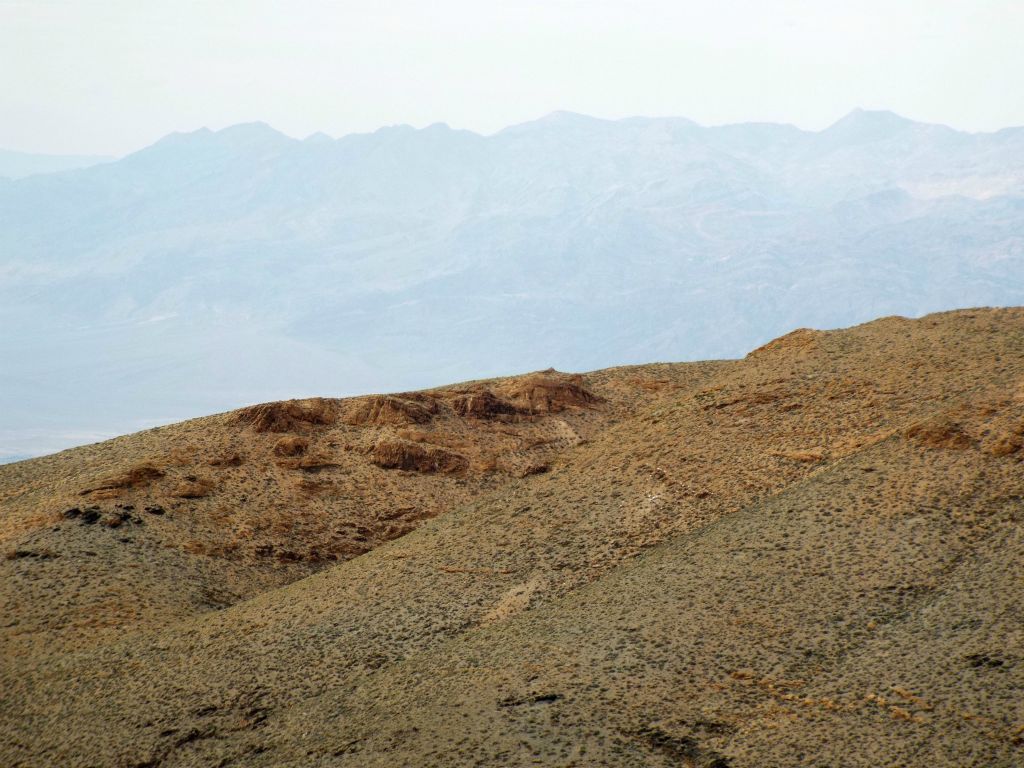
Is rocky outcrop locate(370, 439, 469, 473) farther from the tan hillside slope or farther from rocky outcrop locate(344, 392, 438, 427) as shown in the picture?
rocky outcrop locate(344, 392, 438, 427)

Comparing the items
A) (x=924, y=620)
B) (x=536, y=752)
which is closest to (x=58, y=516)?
(x=536, y=752)

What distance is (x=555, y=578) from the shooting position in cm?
1405

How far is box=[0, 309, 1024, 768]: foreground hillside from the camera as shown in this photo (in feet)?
33.7

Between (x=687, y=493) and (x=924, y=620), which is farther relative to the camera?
(x=687, y=493)

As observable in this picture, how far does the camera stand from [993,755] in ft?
29.3

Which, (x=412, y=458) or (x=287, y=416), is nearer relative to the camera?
(x=412, y=458)

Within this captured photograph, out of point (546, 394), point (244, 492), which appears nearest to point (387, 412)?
point (546, 394)

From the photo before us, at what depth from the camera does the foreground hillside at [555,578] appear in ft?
33.7

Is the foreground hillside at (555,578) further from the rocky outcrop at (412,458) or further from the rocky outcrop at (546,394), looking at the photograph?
the rocky outcrop at (546,394)

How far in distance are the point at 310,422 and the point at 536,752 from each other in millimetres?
12389

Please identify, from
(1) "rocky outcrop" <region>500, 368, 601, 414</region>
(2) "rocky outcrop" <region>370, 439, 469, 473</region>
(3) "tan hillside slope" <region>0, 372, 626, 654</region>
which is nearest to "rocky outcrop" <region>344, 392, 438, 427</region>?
(3) "tan hillside slope" <region>0, 372, 626, 654</region>

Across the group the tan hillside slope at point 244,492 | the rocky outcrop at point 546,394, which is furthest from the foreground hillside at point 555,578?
the rocky outcrop at point 546,394

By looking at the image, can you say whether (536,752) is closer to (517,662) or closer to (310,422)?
(517,662)

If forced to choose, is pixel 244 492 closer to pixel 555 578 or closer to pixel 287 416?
pixel 287 416
